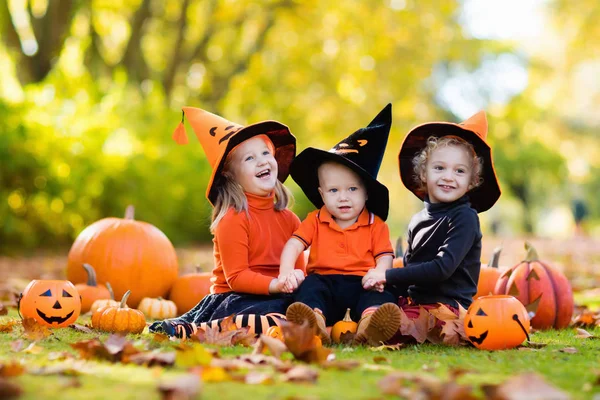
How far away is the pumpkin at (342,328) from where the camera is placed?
3807 millimetres

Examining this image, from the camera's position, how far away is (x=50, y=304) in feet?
14.0

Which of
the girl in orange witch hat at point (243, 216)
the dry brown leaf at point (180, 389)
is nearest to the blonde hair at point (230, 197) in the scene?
the girl in orange witch hat at point (243, 216)

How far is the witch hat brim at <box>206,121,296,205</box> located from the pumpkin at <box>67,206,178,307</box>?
143cm

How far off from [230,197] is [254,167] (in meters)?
0.24

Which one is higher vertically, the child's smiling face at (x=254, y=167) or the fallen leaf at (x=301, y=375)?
the child's smiling face at (x=254, y=167)

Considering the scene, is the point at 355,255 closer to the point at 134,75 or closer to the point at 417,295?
the point at 417,295

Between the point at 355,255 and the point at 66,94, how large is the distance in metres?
8.89

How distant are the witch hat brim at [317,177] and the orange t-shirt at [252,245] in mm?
248

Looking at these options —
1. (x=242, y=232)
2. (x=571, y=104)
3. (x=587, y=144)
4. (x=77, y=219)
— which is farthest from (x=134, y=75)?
(x=587, y=144)

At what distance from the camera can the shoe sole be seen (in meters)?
3.61

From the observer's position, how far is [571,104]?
36.4 metres

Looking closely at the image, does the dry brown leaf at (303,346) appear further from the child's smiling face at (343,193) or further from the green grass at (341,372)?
the child's smiling face at (343,193)

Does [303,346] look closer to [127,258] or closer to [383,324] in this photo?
[383,324]

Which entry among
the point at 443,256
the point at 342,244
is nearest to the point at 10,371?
the point at 342,244
